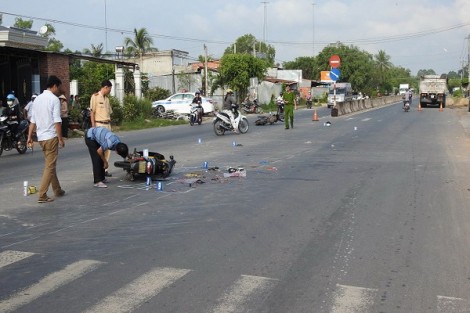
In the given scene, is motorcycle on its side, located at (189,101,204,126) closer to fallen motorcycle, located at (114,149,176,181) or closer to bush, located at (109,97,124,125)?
bush, located at (109,97,124,125)

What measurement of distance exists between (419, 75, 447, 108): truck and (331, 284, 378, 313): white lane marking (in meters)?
48.1

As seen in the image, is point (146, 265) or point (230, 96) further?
point (230, 96)

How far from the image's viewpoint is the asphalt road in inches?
182

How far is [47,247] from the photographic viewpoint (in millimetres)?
6133

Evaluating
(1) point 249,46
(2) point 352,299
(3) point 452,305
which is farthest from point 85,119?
(1) point 249,46

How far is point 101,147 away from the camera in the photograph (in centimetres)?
981

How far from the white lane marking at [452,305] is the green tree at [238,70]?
4414 cm

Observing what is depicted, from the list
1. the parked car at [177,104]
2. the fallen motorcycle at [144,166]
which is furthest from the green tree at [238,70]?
the fallen motorcycle at [144,166]

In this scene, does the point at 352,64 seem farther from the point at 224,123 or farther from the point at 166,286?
the point at 166,286

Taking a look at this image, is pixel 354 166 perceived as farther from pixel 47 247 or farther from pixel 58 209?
pixel 47 247

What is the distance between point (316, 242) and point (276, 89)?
60.1m

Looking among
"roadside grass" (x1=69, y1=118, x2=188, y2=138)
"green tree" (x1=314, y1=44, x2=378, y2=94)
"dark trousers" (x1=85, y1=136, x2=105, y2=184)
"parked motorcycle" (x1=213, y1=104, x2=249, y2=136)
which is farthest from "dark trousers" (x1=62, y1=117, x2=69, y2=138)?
"green tree" (x1=314, y1=44, x2=378, y2=94)

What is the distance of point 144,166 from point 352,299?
20.6ft

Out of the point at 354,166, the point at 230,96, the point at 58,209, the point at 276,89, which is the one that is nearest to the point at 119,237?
the point at 58,209
